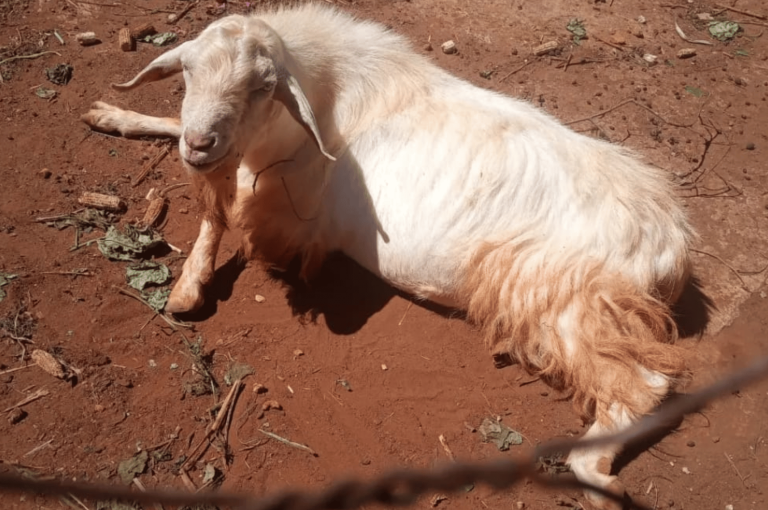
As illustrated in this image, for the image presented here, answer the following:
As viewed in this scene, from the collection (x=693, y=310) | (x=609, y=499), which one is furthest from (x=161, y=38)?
(x=609, y=499)

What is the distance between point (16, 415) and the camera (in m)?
3.46

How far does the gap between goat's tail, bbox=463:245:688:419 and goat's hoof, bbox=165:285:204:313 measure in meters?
1.66

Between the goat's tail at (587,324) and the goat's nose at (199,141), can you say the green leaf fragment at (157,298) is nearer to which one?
the goat's nose at (199,141)

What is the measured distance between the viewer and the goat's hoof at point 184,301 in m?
4.01

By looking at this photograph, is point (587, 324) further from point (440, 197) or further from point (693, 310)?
point (693, 310)

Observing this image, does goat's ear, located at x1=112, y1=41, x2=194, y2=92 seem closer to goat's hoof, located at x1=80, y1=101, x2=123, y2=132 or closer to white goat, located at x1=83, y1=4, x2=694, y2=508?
white goat, located at x1=83, y1=4, x2=694, y2=508

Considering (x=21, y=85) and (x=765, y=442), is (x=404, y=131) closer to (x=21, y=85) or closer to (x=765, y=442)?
(x=765, y=442)

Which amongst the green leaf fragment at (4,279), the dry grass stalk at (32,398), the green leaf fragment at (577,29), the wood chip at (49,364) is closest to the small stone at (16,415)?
the dry grass stalk at (32,398)

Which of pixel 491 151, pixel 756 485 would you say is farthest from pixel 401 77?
pixel 756 485

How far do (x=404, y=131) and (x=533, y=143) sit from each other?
0.75m

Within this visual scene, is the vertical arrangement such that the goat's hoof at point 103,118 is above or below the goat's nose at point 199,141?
below

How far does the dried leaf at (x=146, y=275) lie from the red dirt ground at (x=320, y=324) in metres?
0.08

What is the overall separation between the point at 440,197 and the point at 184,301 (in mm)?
1655

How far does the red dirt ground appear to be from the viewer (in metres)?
3.56
